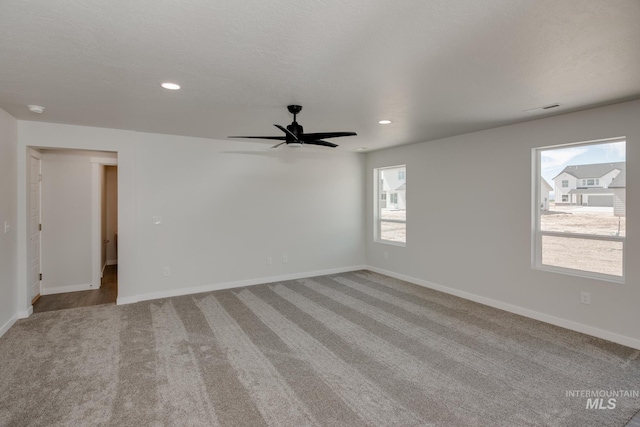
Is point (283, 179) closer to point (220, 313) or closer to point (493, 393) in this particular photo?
point (220, 313)

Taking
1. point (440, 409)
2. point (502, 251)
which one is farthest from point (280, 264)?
point (440, 409)

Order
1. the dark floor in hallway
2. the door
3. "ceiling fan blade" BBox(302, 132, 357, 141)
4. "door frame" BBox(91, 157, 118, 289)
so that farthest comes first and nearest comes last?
"door frame" BBox(91, 157, 118, 289), the dark floor in hallway, the door, "ceiling fan blade" BBox(302, 132, 357, 141)

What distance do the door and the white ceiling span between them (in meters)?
1.22

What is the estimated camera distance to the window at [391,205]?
6.20m

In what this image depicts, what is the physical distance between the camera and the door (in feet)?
14.5

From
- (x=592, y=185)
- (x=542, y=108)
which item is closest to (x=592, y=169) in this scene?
(x=592, y=185)

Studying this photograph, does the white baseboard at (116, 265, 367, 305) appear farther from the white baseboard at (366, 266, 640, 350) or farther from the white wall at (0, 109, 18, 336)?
the white baseboard at (366, 266, 640, 350)

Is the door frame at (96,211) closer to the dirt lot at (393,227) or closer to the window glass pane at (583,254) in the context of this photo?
the dirt lot at (393,227)

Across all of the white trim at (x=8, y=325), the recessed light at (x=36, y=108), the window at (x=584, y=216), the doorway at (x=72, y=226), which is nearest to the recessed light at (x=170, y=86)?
the recessed light at (x=36, y=108)

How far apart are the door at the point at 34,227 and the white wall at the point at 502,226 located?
5639mm

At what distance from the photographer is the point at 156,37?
201cm

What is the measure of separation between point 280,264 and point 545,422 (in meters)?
4.45

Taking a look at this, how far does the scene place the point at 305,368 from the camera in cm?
287

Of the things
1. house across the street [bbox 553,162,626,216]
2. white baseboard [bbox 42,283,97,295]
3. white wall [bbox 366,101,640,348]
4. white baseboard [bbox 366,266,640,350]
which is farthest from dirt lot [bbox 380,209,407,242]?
white baseboard [bbox 42,283,97,295]
